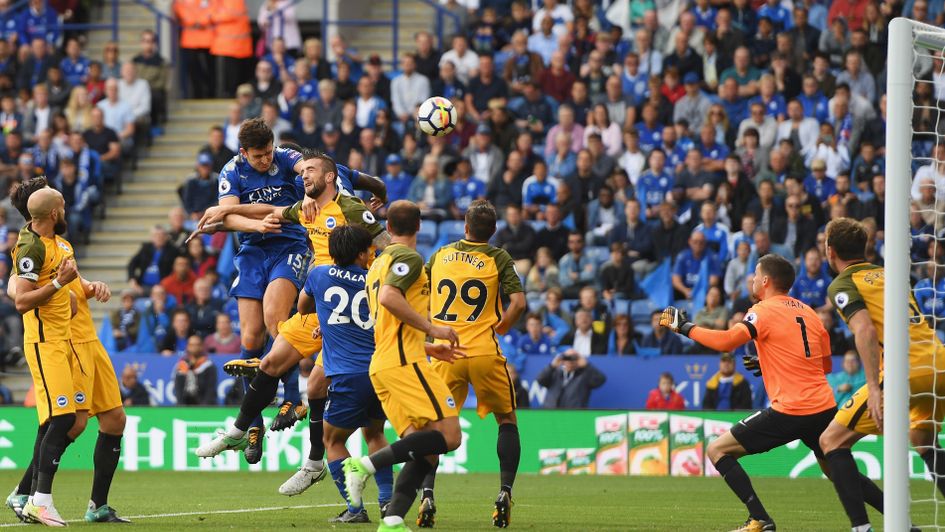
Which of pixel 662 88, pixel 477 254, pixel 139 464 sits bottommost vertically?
pixel 139 464

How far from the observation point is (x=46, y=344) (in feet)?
35.2

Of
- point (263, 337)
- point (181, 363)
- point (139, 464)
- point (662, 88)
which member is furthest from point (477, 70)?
point (263, 337)

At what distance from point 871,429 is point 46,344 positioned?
608cm

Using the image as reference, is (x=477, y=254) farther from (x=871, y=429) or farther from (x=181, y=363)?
(x=181, y=363)

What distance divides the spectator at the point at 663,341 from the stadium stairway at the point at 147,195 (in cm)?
942

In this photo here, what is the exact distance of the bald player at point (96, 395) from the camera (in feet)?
35.6

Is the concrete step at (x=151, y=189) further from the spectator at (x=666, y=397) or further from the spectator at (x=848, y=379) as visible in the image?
the spectator at (x=848, y=379)

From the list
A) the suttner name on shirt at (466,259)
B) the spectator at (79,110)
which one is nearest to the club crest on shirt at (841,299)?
the suttner name on shirt at (466,259)

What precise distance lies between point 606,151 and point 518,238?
228 centimetres

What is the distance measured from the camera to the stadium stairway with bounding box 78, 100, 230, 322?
2450 cm

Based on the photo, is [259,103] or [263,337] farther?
[259,103]

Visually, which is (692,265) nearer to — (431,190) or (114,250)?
(431,190)

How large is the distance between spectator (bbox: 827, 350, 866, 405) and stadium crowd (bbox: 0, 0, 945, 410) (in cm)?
60

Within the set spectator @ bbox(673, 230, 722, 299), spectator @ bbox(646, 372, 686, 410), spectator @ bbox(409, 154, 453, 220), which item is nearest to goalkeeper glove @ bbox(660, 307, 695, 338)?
spectator @ bbox(646, 372, 686, 410)
